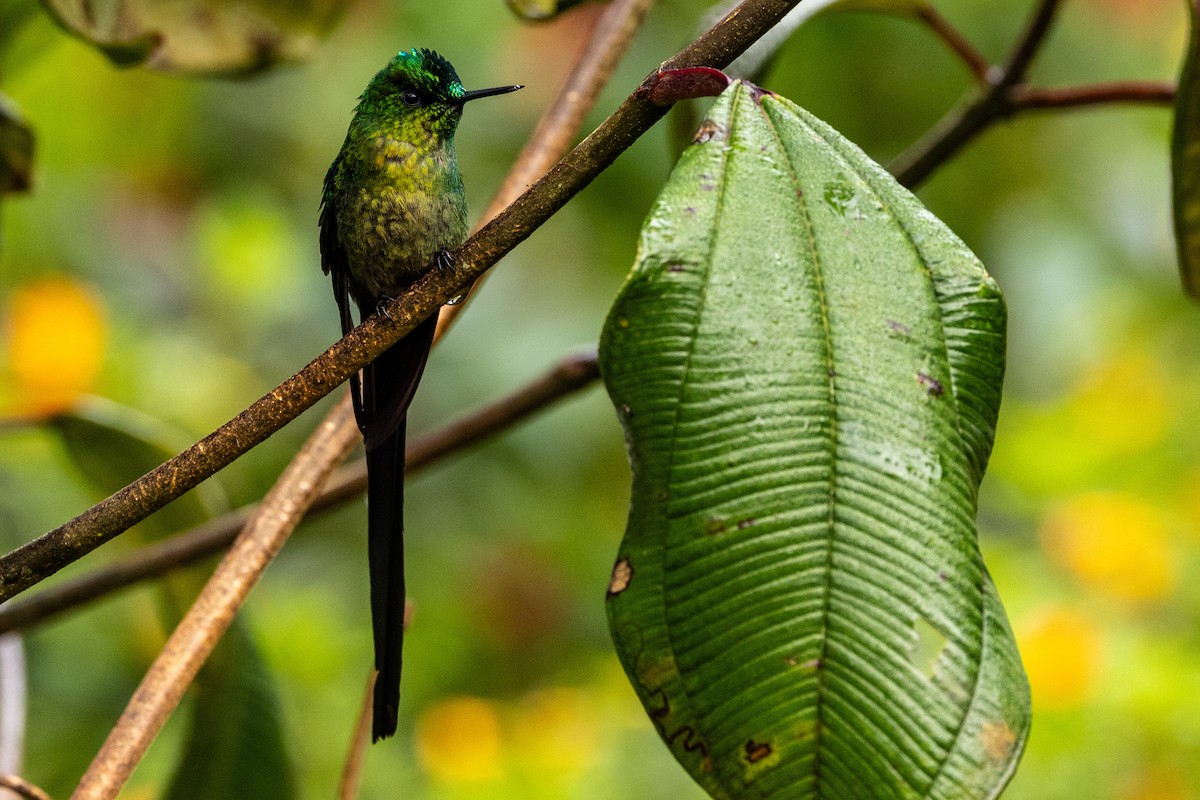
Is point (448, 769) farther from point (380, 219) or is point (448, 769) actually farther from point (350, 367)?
point (350, 367)

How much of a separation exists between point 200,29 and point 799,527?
4.40 feet

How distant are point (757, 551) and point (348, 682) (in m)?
2.14

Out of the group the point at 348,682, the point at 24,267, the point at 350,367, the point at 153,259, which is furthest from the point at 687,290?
the point at 153,259

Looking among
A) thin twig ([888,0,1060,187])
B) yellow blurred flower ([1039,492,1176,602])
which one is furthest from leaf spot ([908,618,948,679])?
yellow blurred flower ([1039,492,1176,602])

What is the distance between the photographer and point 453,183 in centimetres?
179

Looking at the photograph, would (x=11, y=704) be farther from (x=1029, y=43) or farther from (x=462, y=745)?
(x=1029, y=43)

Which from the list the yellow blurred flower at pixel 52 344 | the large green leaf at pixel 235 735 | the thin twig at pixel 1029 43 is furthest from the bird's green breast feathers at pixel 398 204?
the yellow blurred flower at pixel 52 344

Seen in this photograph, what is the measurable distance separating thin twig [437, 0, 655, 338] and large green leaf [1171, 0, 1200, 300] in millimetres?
656

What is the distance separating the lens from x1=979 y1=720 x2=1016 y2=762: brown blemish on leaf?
0.81 metres

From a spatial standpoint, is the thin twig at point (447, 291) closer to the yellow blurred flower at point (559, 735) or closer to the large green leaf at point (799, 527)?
the large green leaf at point (799, 527)

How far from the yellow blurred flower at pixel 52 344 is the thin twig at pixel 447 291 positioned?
2.02 metres

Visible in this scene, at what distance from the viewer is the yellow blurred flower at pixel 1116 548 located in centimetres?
267

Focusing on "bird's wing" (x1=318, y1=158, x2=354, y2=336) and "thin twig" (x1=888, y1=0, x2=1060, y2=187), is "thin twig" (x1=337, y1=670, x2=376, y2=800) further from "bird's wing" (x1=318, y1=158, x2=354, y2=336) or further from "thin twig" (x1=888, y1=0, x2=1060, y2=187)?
"thin twig" (x1=888, y1=0, x2=1060, y2=187)

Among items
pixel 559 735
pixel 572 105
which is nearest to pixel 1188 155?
pixel 572 105
